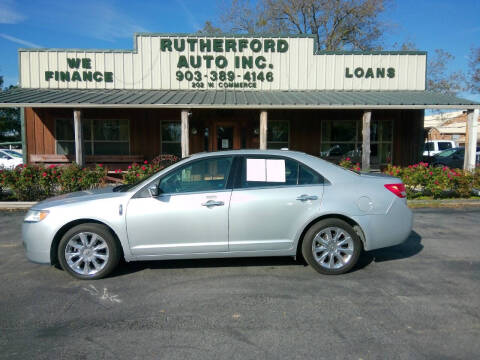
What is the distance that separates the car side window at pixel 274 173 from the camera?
4469 mm

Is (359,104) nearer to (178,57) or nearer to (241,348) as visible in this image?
(178,57)

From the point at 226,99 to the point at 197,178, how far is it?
750 centimetres

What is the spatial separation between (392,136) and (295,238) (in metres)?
11.8

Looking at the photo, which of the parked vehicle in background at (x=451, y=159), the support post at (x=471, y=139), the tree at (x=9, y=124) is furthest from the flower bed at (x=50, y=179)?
the tree at (x=9, y=124)

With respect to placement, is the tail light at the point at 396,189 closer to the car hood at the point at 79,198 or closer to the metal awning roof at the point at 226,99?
the car hood at the point at 79,198

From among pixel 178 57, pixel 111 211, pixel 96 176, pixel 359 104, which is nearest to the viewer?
pixel 111 211

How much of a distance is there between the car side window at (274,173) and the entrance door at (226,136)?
32.0 feet

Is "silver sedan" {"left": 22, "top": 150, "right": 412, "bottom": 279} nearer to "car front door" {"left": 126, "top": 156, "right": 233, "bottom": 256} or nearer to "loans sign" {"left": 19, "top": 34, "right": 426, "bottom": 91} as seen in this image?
"car front door" {"left": 126, "top": 156, "right": 233, "bottom": 256}

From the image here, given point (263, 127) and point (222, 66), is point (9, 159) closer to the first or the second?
point (222, 66)

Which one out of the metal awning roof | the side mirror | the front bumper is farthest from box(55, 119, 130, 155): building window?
the side mirror

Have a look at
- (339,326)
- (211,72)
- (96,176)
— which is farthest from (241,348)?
(211,72)

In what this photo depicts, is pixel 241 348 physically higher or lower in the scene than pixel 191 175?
lower

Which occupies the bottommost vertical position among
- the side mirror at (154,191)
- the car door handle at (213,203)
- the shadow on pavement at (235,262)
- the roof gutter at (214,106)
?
→ the shadow on pavement at (235,262)

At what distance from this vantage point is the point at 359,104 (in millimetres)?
11109
